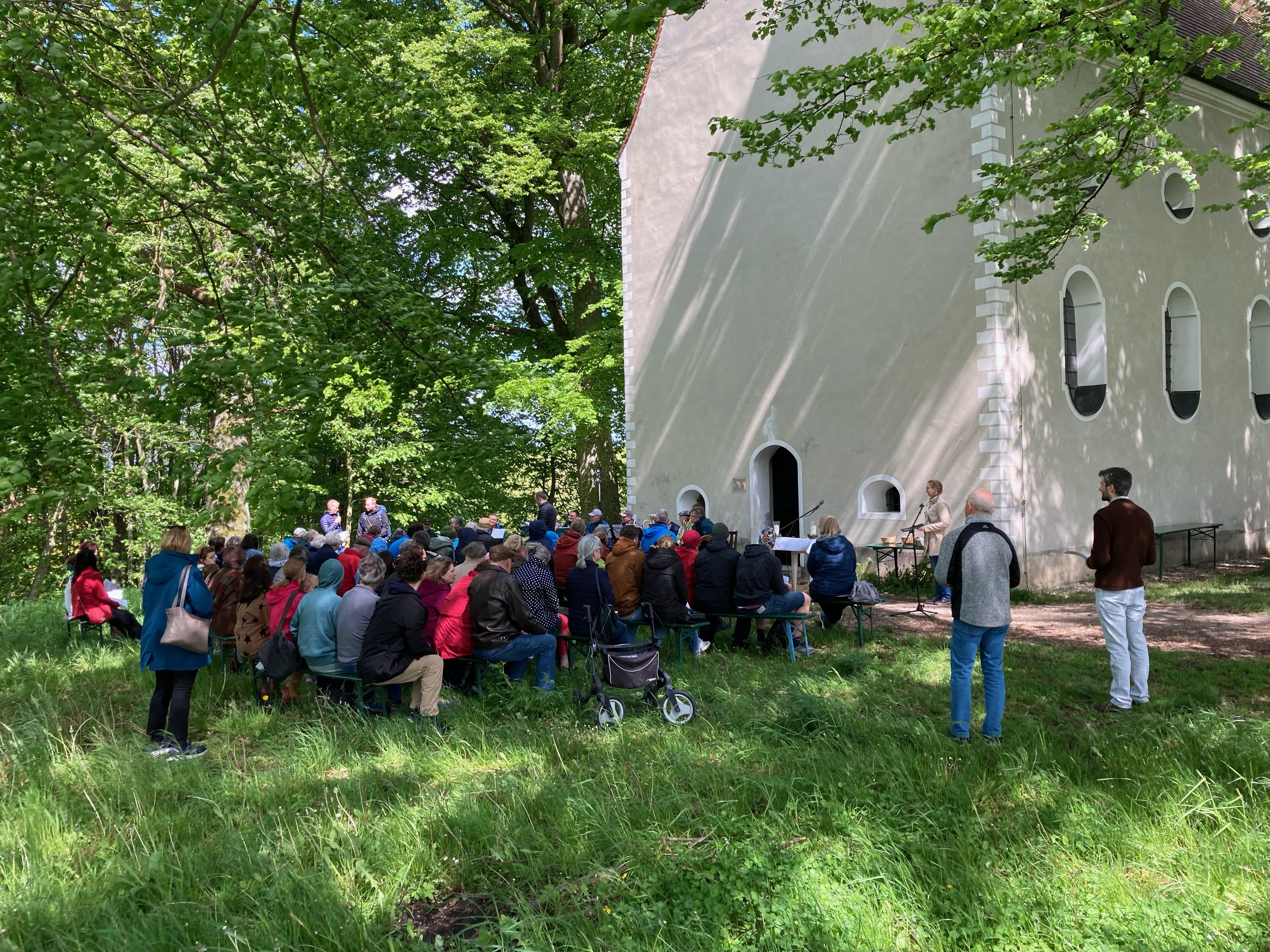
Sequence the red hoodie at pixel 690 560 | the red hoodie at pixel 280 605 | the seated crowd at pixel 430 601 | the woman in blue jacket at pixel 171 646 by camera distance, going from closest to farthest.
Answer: the woman in blue jacket at pixel 171 646
the seated crowd at pixel 430 601
the red hoodie at pixel 280 605
the red hoodie at pixel 690 560

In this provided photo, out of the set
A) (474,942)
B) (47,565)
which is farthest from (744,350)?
(47,565)

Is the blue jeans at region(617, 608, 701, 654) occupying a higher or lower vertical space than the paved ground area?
higher

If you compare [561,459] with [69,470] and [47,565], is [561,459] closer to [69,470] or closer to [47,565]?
[47,565]

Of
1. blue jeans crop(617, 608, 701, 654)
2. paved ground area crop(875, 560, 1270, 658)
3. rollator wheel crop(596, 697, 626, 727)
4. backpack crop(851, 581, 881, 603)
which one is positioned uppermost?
backpack crop(851, 581, 881, 603)

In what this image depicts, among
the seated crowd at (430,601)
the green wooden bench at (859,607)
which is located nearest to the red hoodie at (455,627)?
the seated crowd at (430,601)

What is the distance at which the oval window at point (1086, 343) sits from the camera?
15172 mm

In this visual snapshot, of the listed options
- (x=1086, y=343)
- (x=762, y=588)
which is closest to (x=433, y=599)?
(x=762, y=588)

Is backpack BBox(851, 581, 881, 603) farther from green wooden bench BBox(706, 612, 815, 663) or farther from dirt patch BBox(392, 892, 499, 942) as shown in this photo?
dirt patch BBox(392, 892, 499, 942)

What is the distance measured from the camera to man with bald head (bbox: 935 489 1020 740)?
6.04 meters

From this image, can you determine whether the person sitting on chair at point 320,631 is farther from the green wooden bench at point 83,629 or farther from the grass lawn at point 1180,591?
the grass lawn at point 1180,591

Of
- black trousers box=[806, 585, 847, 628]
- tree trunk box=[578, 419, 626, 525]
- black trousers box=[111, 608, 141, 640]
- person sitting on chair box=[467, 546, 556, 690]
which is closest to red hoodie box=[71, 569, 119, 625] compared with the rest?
black trousers box=[111, 608, 141, 640]

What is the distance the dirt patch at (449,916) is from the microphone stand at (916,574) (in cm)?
876

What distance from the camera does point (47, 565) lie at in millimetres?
20828

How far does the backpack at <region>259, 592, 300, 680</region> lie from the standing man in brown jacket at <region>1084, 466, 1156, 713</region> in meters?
6.26
